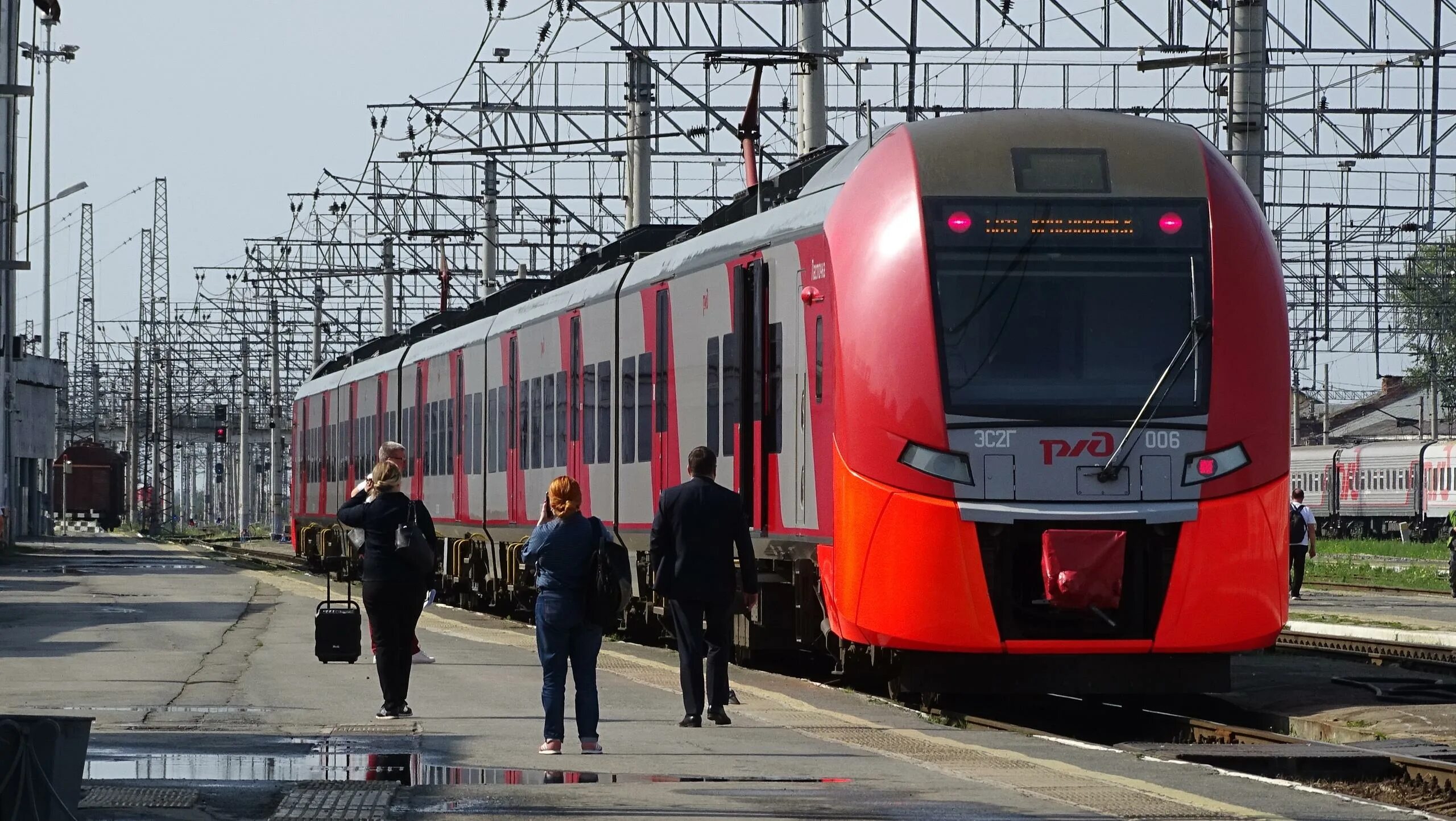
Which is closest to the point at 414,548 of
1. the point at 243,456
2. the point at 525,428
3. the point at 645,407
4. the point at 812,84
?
the point at 645,407

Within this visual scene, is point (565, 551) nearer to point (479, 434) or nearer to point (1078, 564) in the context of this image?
point (1078, 564)

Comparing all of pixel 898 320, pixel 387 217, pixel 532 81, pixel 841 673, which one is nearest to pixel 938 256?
pixel 898 320

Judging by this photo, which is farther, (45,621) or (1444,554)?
(1444,554)

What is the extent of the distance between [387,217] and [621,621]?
92.6 feet

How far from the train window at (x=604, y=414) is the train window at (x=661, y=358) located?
1.67m

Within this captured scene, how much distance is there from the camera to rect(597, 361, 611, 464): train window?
19.8 m

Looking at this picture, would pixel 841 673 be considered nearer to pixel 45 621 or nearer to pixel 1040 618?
pixel 1040 618

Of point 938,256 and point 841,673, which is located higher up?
point 938,256

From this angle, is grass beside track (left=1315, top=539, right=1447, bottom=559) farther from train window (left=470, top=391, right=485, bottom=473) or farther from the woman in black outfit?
the woman in black outfit

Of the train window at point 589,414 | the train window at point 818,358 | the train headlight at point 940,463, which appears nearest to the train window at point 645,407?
the train window at point 589,414

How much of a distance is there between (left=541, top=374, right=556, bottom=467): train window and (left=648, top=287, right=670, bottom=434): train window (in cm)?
410

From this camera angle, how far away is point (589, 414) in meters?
20.7

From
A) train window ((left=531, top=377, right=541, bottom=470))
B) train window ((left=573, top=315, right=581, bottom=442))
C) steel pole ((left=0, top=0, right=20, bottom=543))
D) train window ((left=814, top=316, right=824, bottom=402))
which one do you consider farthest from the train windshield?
steel pole ((left=0, top=0, right=20, bottom=543))

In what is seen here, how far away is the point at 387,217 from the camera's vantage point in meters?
A: 48.8
